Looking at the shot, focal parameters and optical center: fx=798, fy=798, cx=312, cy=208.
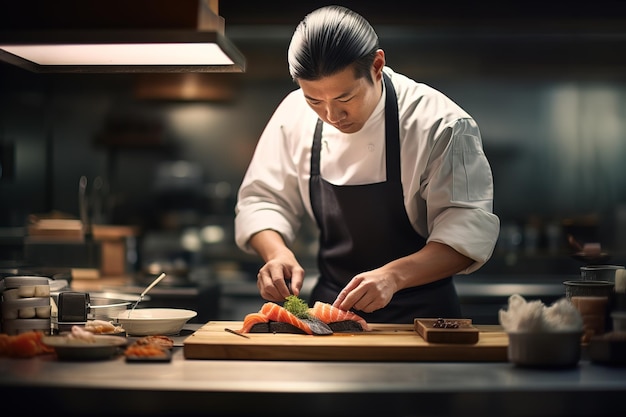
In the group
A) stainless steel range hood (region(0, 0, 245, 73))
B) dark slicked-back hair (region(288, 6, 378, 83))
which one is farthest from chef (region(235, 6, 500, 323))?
stainless steel range hood (region(0, 0, 245, 73))

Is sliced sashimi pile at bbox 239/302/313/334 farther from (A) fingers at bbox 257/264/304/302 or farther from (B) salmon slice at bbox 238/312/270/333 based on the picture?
(A) fingers at bbox 257/264/304/302

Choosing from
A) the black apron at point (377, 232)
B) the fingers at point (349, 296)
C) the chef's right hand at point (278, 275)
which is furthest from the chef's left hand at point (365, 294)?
the black apron at point (377, 232)

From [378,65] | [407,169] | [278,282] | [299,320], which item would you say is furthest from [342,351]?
[378,65]

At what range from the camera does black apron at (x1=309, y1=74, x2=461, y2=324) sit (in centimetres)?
288

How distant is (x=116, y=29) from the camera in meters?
2.25

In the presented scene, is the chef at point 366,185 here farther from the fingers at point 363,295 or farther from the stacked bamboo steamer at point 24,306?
the stacked bamboo steamer at point 24,306

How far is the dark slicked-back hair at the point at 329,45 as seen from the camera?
252cm

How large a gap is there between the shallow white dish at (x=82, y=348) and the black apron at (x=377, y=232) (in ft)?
3.63

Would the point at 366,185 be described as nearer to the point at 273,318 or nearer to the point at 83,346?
the point at 273,318

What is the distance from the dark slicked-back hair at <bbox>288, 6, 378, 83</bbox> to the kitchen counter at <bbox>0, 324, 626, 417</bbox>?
3.45 feet

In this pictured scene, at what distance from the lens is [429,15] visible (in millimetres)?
4742

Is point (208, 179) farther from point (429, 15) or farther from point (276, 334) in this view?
point (276, 334)

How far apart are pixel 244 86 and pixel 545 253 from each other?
99.4 inches

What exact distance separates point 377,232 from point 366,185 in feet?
0.58
